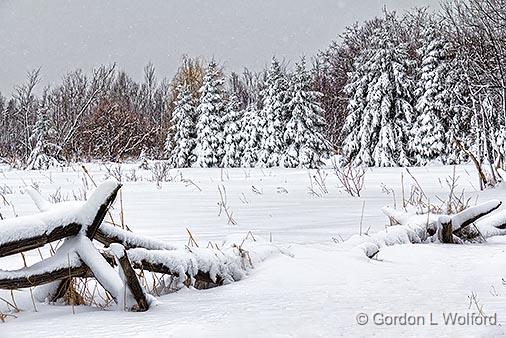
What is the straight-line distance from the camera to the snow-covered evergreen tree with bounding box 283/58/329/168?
2639 cm

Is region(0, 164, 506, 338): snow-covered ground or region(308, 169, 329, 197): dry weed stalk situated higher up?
region(308, 169, 329, 197): dry weed stalk

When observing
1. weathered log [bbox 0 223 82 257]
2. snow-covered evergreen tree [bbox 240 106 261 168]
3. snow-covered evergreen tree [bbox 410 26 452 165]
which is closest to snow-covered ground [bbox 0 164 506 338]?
weathered log [bbox 0 223 82 257]

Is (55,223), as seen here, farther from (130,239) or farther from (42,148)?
(42,148)

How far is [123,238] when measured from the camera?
2.22 metres

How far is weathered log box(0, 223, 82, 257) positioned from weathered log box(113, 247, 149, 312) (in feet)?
0.77

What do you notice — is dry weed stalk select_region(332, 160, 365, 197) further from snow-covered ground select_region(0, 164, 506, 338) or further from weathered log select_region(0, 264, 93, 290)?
weathered log select_region(0, 264, 93, 290)

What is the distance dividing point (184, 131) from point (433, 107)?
1407cm

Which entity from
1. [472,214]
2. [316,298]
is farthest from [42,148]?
[316,298]

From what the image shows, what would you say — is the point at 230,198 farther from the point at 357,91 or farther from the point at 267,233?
the point at 357,91

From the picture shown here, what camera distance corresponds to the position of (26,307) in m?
2.04

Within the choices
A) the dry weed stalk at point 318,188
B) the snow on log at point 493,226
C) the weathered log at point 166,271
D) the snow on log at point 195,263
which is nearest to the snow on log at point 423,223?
the snow on log at point 493,226

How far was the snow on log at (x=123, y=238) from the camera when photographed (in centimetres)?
215

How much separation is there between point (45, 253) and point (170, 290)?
119 centimetres

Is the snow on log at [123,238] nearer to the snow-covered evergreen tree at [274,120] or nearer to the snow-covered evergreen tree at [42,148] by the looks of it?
the snow-covered evergreen tree at [42,148]
